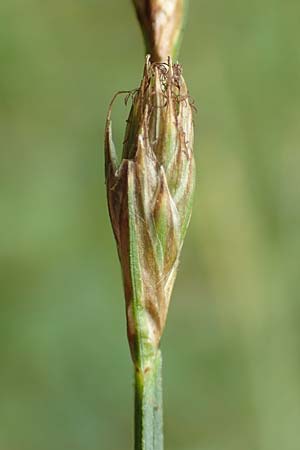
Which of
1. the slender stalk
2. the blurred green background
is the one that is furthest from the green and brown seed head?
the blurred green background

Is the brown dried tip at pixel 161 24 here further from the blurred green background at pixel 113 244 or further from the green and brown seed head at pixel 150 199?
the blurred green background at pixel 113 244

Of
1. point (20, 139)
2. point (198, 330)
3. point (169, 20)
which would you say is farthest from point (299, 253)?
point (169, 20)

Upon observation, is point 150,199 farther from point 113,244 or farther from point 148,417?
point 113,244

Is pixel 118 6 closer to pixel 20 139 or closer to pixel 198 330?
pixel 20 139

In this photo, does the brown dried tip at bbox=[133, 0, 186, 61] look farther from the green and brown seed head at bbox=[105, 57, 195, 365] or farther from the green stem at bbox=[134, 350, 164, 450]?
the green stem at bbox=[134, 350, 164, 450]

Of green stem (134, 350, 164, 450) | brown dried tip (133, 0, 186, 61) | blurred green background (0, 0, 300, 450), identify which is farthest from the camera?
blurred green background (0, 0, 300, 450)

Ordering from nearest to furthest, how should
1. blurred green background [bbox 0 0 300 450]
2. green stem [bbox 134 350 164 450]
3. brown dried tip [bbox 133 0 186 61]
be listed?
green stem [bbox 134 350 164 450] < brown dried tip [bbox 133 0 186 61] < blurred green background [bbox 0 0 300 450]
